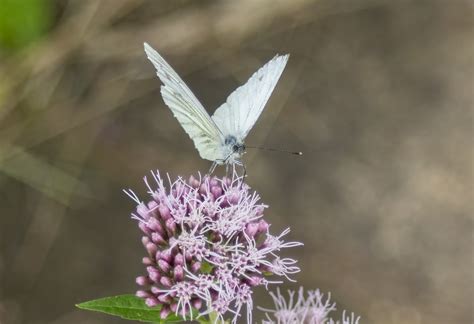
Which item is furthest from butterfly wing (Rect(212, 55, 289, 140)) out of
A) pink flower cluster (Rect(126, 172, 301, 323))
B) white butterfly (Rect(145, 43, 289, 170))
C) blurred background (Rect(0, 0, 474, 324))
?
blurred background (Rect(0, 0, 474, 324))

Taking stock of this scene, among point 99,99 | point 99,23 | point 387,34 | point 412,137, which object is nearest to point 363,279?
point 412,137

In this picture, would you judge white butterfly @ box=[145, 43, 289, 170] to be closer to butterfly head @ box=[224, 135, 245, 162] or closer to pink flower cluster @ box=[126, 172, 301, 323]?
butterfly head @ box=[224, 135, 245, 162]

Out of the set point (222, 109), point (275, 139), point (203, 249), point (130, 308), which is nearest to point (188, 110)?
point (222, 109)

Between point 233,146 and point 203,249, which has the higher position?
point 233,146

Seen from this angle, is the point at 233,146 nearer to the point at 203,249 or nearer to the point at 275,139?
the point at 203,249


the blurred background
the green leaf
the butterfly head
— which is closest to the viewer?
the green leaf

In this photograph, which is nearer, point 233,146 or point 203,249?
point 203,249
